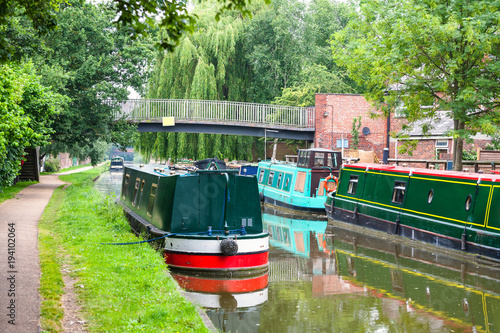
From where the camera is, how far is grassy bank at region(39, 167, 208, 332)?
21.0ft

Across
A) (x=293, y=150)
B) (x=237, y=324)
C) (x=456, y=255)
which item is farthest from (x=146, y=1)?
(x=293, y=150)

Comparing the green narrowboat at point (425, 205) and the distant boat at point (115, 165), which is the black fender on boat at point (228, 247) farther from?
the distant boat at point (115, 165)

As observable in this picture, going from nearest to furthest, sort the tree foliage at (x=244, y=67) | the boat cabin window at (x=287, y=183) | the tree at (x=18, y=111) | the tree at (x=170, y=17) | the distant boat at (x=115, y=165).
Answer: the tree at (x=170, y=17) < the tree at (x=18, y=111) < the boat cabin window at (x=287, y=183) < the tree foliage at (x=244, y=67) < the distant boat at (x=115, y=165)

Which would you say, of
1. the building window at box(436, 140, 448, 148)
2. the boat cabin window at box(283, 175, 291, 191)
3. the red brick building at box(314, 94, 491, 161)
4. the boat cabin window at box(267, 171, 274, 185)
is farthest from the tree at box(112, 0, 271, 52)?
the red brick building at box(314, 94, 491, 161)

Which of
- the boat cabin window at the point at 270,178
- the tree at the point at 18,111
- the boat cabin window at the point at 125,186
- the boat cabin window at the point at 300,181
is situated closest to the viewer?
the tree at the point at 18,111

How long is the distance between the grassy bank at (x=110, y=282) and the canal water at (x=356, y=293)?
41.5 inches

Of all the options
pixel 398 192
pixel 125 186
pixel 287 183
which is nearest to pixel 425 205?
pixel 398 192

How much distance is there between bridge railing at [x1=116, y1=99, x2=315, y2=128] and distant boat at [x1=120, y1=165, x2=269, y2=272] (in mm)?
18137

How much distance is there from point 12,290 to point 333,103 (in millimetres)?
26822

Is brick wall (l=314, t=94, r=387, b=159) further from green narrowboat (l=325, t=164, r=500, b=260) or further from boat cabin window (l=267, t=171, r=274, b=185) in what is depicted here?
green narrowboat (l=325, t=164, r=500, b=260)

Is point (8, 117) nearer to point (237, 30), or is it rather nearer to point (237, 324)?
point (237, 324)

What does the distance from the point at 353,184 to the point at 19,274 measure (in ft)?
41.1

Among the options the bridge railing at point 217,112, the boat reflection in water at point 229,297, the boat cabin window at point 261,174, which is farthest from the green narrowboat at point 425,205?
the bridge railing at point 217,112

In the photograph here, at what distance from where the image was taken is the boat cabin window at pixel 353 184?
1825cm
